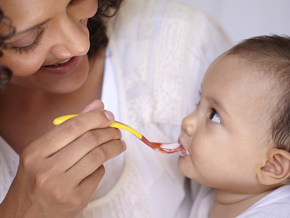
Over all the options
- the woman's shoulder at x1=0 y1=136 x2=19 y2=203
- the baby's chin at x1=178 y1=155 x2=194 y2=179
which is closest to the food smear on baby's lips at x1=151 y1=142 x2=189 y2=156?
the baby's chin at x1=178 y1=155 x2=194 y2=179

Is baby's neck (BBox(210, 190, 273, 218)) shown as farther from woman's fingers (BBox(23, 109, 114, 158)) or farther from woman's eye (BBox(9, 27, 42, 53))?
woman's eye (BBox(9, 27, 42, 53))

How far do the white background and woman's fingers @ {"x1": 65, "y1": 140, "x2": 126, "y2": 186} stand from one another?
5.32ft

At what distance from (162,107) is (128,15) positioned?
1.60 ft

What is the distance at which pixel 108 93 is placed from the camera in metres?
1.17

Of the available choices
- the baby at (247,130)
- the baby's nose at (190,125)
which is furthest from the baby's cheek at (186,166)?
the baby's nose at (190,125)

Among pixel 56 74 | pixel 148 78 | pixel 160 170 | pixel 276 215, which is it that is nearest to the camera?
pixel 276 215

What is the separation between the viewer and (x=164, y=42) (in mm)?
1257

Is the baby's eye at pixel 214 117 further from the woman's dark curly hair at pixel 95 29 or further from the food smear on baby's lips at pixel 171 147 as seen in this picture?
the woman's dark curly hair at pixel 95 29

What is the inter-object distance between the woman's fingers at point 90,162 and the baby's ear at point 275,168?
1.71 feet

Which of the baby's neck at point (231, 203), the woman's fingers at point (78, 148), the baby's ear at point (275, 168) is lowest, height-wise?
the baby's neck at point (231, 203)

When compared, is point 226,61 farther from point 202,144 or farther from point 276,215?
point 276,215

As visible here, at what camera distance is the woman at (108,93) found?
0.67 m

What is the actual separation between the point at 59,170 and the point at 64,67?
447 millimetres

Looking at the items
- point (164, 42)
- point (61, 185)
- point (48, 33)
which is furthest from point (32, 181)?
point (164, 42)
